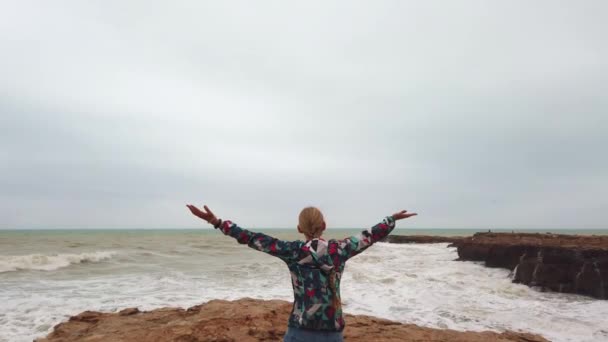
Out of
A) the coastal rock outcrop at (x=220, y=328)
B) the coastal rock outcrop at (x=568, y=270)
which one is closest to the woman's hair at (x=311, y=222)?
the coastal rock outcrop at (x=220, y=328)

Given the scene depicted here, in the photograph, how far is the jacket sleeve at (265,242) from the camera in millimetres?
2803

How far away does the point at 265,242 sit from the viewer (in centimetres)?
289

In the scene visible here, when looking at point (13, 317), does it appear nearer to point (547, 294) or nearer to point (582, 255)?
point (547, 294)

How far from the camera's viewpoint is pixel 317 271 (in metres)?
2.79

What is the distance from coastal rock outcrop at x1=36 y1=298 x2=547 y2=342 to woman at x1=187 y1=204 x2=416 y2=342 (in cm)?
335

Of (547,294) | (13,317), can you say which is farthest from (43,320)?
(547,294)

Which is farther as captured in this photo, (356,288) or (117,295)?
(356,288)

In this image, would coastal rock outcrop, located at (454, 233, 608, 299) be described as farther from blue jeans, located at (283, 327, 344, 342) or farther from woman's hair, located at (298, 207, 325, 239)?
woman's hair, located at (298, 207, 325, 239)

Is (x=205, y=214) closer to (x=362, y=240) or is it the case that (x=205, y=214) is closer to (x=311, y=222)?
(x=311, y=222)

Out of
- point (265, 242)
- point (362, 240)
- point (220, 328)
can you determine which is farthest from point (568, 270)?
point (265, 242)

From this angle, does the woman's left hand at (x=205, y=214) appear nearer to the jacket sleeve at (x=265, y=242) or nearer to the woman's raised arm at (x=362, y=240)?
the jacket sleeve at (x=265, y=242)

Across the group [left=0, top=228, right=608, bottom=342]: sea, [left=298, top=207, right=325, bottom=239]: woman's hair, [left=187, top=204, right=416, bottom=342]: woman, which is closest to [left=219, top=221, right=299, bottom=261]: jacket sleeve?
[left=187, top=204, right=416, bottom=342]: woman

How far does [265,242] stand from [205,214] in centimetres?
52

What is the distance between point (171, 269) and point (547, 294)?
15206mm
